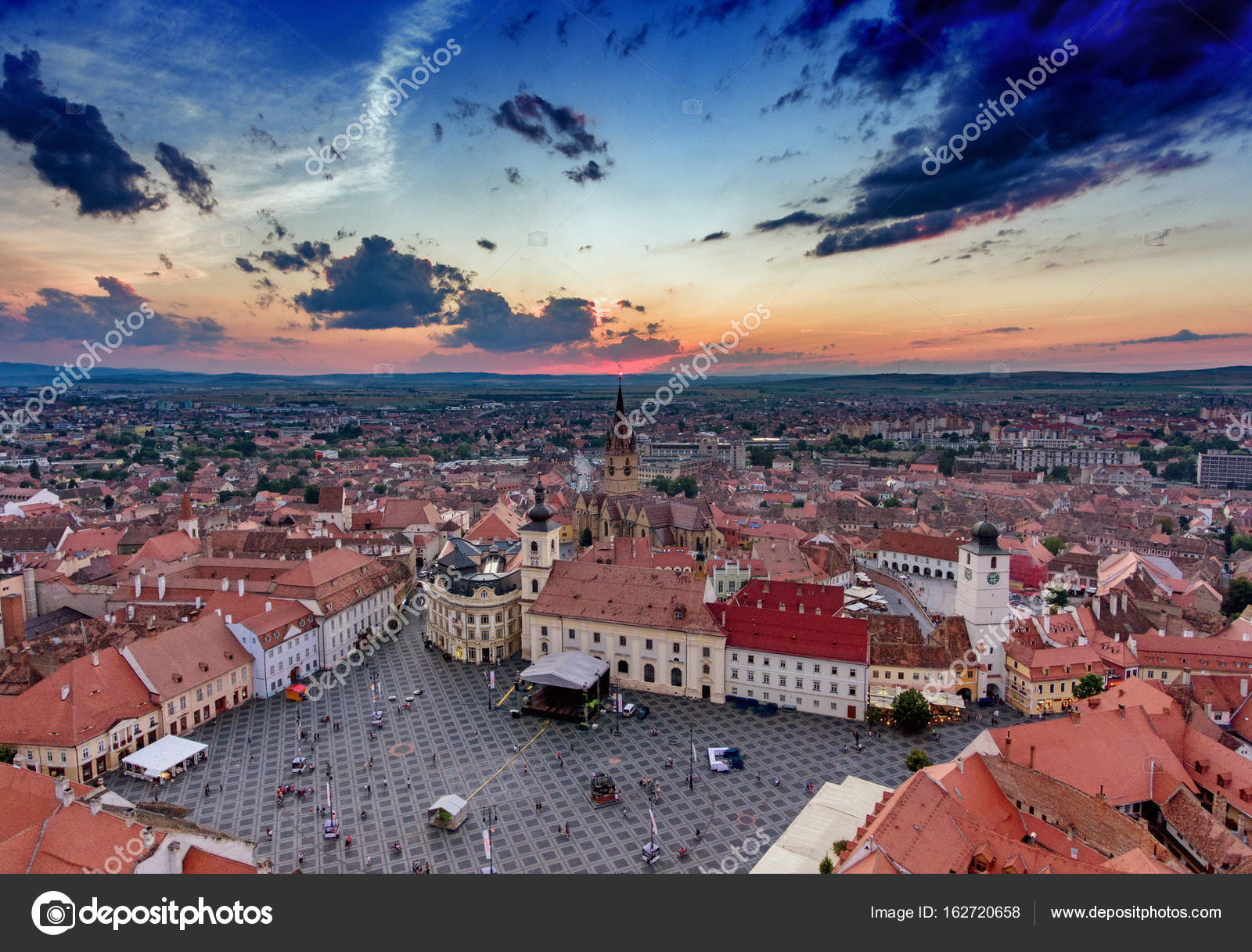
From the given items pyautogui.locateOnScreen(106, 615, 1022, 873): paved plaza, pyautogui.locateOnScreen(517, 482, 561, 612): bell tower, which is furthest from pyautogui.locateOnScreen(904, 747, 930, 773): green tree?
pyautogui.locateOnScreen(517, 482, 561, 612): bell tower

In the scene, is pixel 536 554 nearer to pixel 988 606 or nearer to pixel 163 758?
pixel 163 758

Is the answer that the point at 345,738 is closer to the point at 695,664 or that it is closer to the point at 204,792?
the point at 204,792

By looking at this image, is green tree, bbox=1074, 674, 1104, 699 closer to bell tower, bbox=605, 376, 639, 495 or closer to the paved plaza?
the paved plaza
